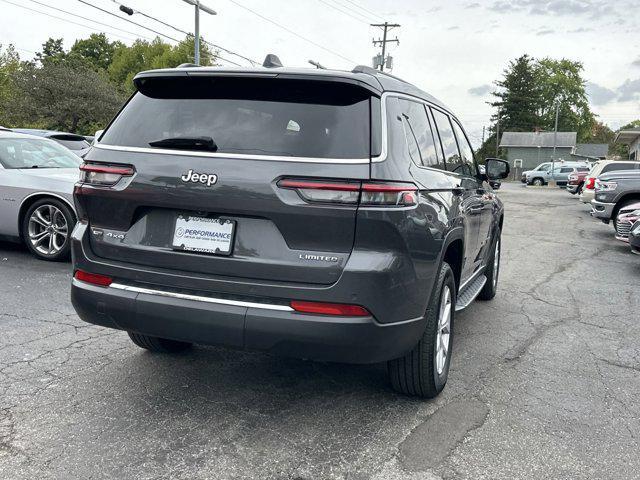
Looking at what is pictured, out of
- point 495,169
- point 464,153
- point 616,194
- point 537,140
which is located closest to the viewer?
point 464,153

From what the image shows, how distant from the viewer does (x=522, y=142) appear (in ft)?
258

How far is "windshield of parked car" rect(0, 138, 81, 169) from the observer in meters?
7.33

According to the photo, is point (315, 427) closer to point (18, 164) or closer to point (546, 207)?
point (18, 164)

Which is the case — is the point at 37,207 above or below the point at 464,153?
below

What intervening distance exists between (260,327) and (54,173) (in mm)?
5576

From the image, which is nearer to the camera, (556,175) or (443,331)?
(443,331)

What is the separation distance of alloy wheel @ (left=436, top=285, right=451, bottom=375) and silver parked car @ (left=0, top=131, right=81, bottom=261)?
4.94 meters

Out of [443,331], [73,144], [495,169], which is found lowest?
[443,331]

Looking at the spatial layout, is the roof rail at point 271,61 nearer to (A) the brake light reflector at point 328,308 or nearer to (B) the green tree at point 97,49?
(A) the brake light reflector at point 328,308

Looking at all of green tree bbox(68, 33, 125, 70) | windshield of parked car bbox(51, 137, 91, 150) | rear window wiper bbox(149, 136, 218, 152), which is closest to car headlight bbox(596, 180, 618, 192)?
rear window wiper bbox(149, 136, 218, 152)

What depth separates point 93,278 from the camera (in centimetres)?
305

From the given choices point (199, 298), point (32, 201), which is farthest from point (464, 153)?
point (32, 201)

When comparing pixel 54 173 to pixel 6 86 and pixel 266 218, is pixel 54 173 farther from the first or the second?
pixel 6 86

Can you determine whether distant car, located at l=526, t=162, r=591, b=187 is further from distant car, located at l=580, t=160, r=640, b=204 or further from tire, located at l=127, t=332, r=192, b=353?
tire, located at l=127, t=332, r=192, b=353
